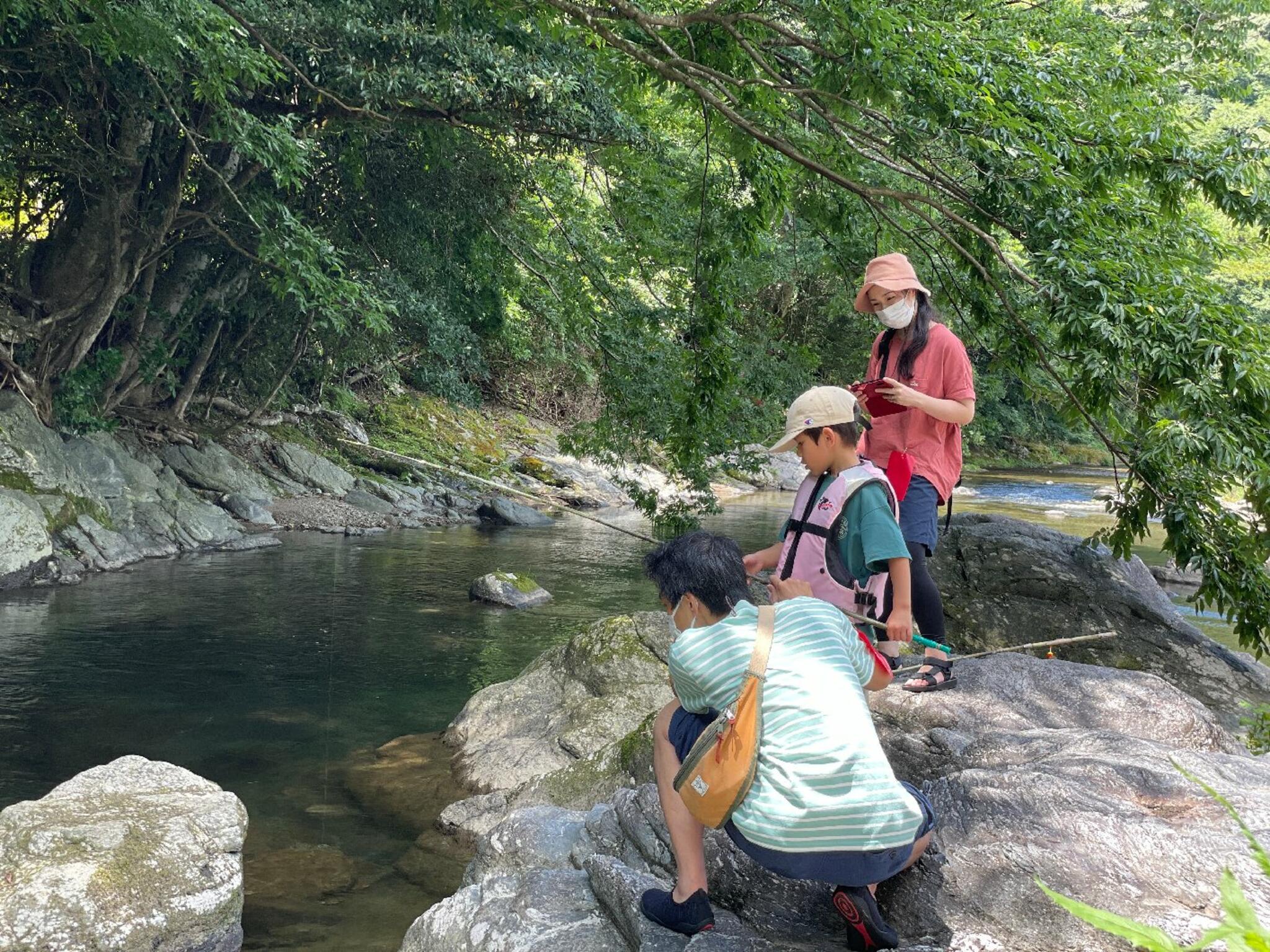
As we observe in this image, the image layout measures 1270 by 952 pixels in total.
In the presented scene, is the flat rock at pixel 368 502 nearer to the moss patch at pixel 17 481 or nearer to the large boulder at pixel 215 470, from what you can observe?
the large boulder at pixel 215 470

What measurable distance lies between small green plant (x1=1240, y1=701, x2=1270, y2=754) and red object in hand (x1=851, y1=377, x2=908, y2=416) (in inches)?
81.4

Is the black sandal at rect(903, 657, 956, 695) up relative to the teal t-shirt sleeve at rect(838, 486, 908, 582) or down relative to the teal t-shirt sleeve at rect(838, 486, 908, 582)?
down

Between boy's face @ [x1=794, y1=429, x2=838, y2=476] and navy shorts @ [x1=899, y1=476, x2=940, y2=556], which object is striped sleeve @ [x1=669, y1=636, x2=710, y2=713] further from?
navy shorts @ [x1=899, y1=476, x2=940, y2=556]

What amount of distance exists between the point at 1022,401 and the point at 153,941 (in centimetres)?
2857

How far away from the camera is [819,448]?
362 cm

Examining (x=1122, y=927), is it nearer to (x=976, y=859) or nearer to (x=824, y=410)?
(x=976, y=859)

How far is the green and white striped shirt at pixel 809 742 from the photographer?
102 inches

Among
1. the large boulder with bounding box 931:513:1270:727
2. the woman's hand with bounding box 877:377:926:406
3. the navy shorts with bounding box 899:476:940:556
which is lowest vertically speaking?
the large boulder with bounding box 931:513:1270:727

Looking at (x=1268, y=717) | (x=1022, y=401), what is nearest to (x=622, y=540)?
(x=1268, y=717)

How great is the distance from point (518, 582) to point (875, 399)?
26.1 ft

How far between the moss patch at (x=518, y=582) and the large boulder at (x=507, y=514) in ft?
18.7

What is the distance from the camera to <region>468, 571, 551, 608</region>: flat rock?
1144cm

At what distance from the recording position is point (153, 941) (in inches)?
163

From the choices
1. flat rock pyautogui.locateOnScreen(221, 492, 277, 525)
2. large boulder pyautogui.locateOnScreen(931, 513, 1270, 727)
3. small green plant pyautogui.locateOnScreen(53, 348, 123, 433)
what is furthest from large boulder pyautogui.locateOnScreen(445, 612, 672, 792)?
flat rock pyautogui.locateOnScreen(221, 492, 277, 525)
